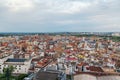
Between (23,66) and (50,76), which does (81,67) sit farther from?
(50,76)

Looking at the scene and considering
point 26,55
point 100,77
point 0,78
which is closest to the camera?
point 100,77

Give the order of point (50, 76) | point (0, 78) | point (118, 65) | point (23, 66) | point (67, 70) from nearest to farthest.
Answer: point (50, 76) < point (0, 78) < point (67, 70) < point (23, 66) < point (118, 65)

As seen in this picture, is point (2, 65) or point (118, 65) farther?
point (118, 65)

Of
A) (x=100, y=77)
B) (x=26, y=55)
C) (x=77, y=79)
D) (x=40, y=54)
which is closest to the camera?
(x=77, y=79)

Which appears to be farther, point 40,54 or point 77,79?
point 40,54

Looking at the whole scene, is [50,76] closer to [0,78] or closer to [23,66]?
[0,78]

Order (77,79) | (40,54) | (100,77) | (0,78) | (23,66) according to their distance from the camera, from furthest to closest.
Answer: (40,54) < (23,66) < (0,78) < (100,77) < (77,79)

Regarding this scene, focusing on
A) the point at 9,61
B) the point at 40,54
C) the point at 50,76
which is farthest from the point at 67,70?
the point at 40,54

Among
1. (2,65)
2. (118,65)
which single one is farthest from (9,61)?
(118,65)

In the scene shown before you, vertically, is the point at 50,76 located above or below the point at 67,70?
above
